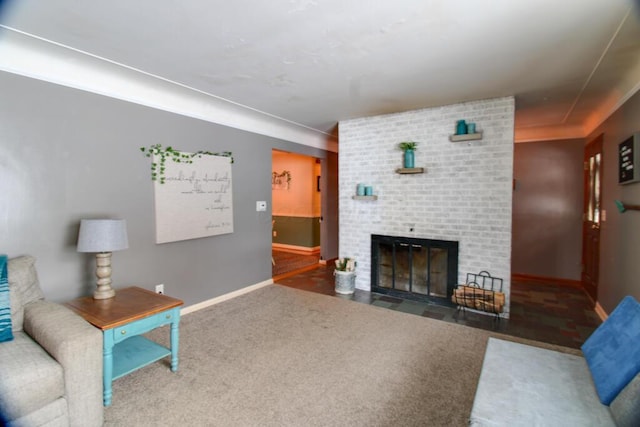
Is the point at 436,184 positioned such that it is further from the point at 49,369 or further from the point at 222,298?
the point at 49,369

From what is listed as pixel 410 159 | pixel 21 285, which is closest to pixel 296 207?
pixel 410 159

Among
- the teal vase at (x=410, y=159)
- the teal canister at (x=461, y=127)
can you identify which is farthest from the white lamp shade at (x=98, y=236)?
the teal canister at (x=461, y=127)

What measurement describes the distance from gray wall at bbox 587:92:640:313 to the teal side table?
12.1ft

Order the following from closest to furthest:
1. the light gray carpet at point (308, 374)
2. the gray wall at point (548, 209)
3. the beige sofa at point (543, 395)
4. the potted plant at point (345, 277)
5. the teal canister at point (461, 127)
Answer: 1. the beige sofa at point (543, 395)
2. the light gray carpet at point (308, 374)
3. the teal canister at point (461, 127)
4. the potted plant at point (345, 277)
5. the gray wall at point (548, 209)

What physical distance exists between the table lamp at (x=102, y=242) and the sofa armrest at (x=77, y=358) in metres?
0.52

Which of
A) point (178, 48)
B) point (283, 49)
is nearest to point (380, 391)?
point (283, 49)

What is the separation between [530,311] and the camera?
11.8 feet

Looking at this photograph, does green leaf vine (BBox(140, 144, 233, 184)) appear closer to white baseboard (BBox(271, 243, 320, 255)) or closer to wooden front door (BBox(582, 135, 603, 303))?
white baseboard (BBox(271, 243, 320, 255))

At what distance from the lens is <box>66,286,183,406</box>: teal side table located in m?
1.94

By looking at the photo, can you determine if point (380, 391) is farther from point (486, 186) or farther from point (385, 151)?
point (385, 151)

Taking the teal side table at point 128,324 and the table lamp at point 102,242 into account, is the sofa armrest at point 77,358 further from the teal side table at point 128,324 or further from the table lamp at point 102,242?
the table lamp at point 102,242

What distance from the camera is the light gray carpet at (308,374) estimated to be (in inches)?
74.0

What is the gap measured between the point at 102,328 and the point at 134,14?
1.92 m

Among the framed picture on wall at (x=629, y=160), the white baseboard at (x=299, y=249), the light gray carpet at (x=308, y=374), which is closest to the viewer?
the light gray carpet at (x=308, y=374)
